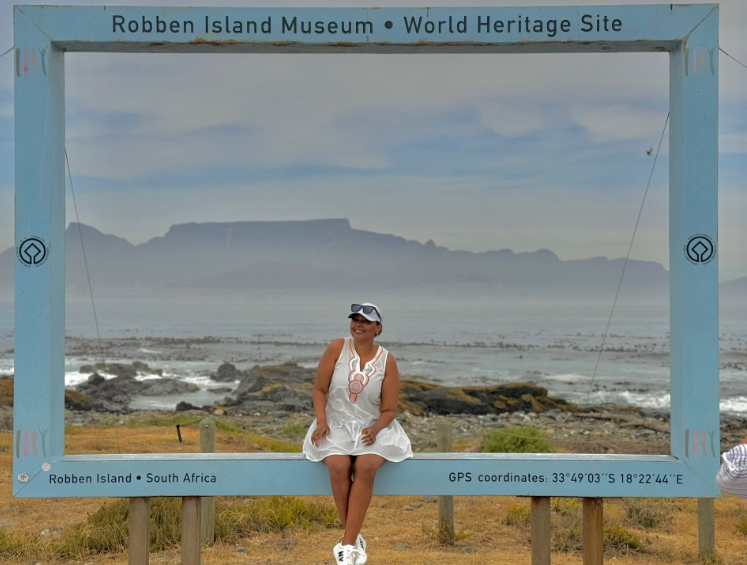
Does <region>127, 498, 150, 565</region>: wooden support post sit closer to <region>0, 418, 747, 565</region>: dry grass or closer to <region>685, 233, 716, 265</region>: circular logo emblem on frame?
<region>0, 418, 747, 565</region>: dry grass

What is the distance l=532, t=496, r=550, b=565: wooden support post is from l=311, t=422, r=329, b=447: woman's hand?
1.33m

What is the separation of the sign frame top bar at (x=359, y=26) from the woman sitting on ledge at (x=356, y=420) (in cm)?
159

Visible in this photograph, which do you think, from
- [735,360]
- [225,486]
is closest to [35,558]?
[225,486]

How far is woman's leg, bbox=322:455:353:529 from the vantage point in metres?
4.14

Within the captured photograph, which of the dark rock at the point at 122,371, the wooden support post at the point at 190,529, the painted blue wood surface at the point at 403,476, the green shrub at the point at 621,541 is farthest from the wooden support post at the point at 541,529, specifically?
the dark rock at the point at 122,371

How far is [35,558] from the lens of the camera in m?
6.04

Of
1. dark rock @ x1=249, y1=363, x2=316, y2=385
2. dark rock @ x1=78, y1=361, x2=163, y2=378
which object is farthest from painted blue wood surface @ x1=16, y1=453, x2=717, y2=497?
dark rock @ x1=78, y1=361, x2=163, y2=378

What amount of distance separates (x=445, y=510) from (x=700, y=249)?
347 cm

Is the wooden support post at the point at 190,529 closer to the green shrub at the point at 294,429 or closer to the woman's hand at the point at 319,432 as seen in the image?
the woman's hand at the point at 319,432

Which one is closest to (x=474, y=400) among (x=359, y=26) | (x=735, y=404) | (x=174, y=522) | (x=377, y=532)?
(x=735, y=404)

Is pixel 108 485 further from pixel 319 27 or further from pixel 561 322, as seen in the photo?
pixel 561 322

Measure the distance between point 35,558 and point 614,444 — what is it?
11426 millimetres

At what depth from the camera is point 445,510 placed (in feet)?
21.9

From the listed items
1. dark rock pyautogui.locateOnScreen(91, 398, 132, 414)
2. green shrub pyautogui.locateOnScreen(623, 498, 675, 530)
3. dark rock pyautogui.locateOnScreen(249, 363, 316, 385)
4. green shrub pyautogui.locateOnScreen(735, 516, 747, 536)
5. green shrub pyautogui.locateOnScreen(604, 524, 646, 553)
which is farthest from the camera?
dark rock pyautogui.locateOnScreen(249, 363, 316, 385)
